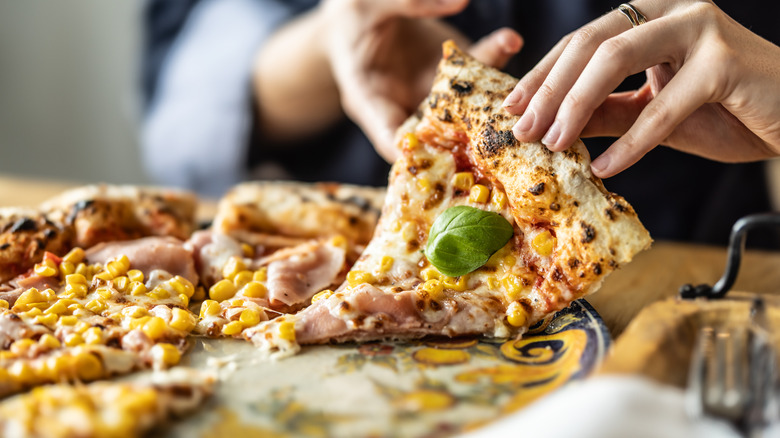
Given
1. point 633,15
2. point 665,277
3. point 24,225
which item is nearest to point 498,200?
point 633,15

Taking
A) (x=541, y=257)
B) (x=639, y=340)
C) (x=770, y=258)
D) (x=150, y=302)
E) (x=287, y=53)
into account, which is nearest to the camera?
(x=639, y=340)

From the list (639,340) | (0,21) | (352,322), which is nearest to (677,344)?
(639,340)

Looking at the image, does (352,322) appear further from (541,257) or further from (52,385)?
(52,385)

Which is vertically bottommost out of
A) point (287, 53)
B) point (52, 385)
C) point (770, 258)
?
point (770, 258)

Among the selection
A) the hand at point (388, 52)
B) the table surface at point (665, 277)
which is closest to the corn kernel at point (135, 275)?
the hand at point (388, 52)

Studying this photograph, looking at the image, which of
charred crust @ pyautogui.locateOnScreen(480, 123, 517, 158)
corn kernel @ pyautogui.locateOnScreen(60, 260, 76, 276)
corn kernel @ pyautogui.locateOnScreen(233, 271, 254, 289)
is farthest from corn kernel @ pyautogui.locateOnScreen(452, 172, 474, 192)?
corn kernel @ pyautogui.locateOnScreen(60, 260, 76, 276)

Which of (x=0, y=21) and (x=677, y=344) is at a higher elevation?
(x=0, y=21)

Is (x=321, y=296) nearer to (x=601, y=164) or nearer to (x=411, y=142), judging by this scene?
(x=411, y=142)

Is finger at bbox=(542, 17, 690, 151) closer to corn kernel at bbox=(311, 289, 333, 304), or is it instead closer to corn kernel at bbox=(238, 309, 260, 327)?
corn kernel at bbox=(311, 289, 333, 304)

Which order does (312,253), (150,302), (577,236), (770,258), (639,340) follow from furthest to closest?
(770,258) → (312,253) → (150,302) → (577,236) → (639,340)
